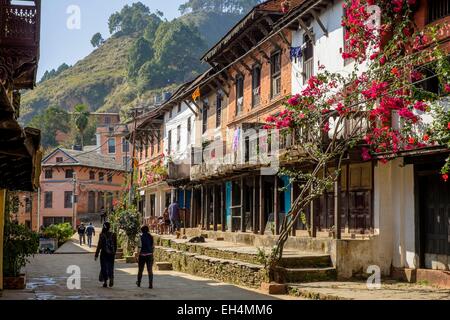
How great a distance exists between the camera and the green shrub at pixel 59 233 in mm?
→ 51619

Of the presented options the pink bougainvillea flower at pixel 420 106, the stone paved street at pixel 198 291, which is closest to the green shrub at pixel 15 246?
the stone paved street at pixel 198 291

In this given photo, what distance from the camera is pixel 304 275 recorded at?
18656 millimetres

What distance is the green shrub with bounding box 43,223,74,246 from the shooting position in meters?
51.6

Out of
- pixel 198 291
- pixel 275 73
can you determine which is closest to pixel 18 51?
pixel 198 291

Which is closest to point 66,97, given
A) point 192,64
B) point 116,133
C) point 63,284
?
point 192,64

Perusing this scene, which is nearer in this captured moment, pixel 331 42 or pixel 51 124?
pixel 331 42

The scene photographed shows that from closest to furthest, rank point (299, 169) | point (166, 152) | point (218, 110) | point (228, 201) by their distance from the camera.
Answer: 1. point (299, 169)
2. point (228, 201)
3. point (218, 110)
4. point (166, 152)

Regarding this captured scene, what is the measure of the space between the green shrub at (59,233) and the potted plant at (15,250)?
32.0m

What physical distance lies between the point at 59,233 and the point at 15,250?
125 feet

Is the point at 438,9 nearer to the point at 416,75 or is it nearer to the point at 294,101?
the point at 416,75

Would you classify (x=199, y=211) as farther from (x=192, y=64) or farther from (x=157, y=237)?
(x=192, y=64)

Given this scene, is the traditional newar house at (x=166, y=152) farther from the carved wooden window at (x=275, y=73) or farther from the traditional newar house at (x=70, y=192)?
the traditional newar house at (x=70, y=192)

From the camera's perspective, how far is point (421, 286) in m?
17.5

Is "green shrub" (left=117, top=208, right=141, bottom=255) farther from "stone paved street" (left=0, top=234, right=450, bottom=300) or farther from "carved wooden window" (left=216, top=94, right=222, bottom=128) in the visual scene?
"stone paved street" (left=0, top=234, right=450, bottom=300)
